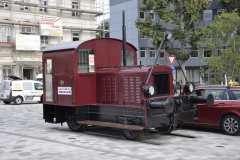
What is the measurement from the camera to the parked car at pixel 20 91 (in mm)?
24609

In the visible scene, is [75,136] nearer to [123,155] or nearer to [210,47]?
[123,155]

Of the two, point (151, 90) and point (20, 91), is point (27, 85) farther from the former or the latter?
point (151, 90)

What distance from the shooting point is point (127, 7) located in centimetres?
4678

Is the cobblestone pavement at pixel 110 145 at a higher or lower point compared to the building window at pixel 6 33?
lower

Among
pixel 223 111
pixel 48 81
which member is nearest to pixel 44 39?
pixel 48 81

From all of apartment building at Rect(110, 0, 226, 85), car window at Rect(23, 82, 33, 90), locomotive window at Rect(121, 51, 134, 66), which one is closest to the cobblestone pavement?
locomotive window at Rect(121, 51, 134, 66)

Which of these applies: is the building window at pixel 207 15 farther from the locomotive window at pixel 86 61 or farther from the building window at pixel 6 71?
the locomotive window at pixel 86 61

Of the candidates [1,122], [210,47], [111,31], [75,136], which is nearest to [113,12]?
[111,31]

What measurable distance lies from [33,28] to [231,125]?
32695 mm

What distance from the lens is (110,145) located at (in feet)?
30.0

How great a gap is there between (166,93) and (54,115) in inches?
171

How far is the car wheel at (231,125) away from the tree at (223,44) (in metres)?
11.5

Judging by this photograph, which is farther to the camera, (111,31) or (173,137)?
(111,31)

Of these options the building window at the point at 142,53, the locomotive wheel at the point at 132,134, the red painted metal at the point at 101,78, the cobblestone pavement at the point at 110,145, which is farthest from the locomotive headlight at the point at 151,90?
the building window at the point at 142,53
